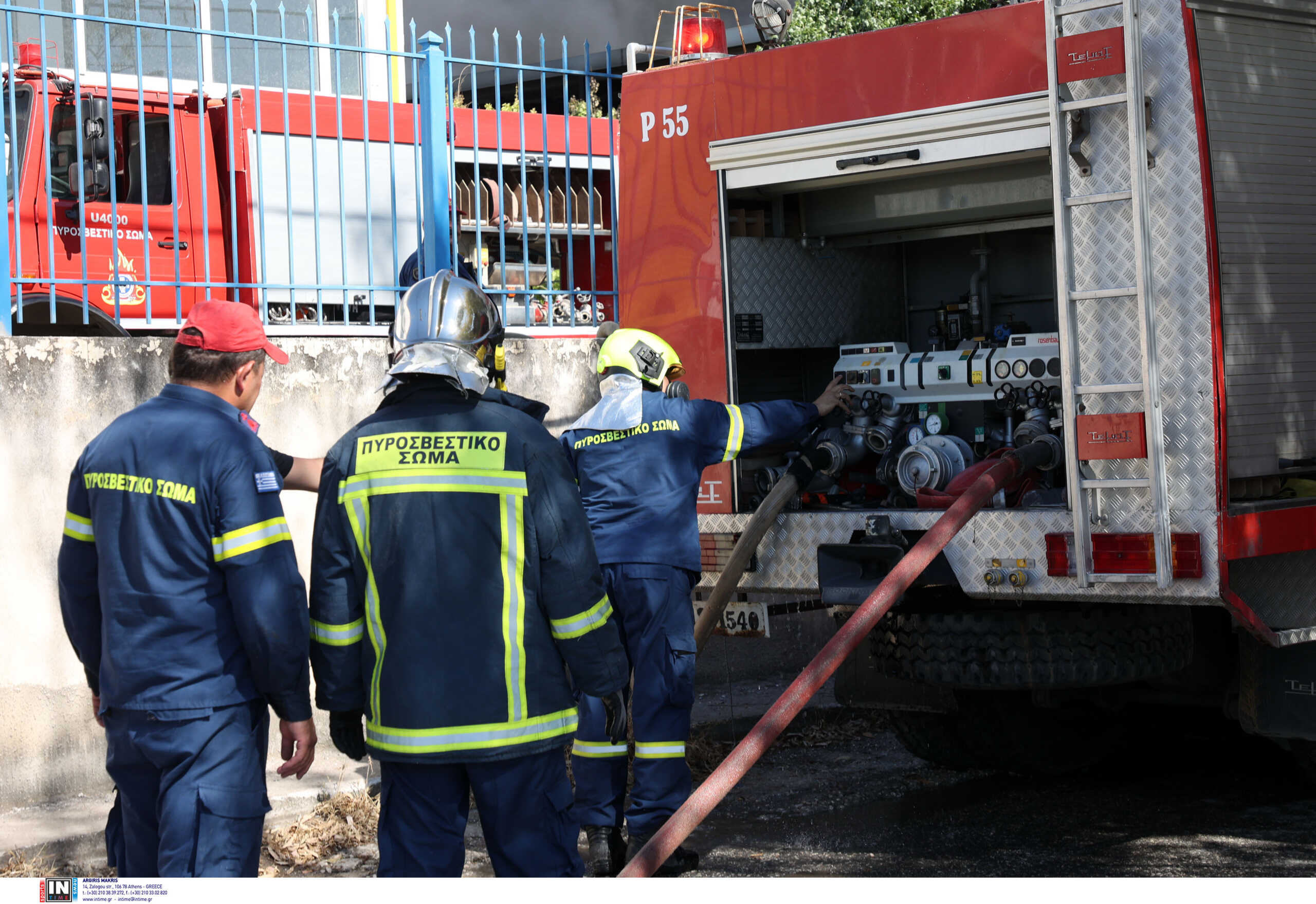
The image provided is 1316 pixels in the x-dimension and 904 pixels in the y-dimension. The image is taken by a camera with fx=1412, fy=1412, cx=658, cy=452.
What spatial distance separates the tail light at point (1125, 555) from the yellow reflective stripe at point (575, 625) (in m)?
1.86

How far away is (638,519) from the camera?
16.1 ft

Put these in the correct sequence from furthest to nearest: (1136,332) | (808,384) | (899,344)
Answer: (808,384) → (899,344) → (1136,332)

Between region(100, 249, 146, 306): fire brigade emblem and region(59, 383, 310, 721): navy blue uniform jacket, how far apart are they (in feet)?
12.5

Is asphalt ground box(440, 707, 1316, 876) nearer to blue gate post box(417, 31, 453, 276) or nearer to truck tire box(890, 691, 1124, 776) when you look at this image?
truck tire box(890, 691, 1124, 776)

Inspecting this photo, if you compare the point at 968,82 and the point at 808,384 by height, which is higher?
the point at 968,82

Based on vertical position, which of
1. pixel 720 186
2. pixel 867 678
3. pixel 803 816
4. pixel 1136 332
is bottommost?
pixel 803 816

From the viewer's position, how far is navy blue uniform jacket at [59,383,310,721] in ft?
10.4

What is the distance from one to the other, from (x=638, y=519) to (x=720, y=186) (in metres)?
1.44

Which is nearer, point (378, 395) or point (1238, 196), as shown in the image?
point (1238, 196)

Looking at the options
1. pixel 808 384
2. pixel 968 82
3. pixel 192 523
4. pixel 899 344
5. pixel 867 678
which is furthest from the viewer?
pixel 808 384

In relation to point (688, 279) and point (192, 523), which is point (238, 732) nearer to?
point (192, 523)

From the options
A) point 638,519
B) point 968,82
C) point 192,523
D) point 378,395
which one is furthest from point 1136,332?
point 378,395

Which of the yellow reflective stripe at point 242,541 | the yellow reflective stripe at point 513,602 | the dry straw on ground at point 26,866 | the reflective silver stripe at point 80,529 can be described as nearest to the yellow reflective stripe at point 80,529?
the reflective silver stripe at point 80,529

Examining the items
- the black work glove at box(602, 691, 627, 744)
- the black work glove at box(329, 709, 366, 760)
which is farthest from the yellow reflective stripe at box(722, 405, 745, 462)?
the black work glove at box(329, 709, 366, 760)
